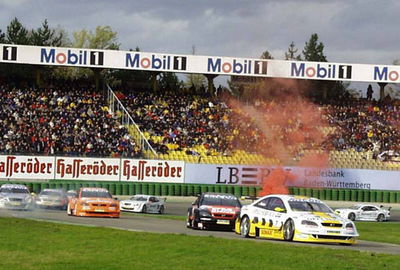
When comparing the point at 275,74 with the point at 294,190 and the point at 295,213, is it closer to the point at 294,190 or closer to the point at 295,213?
the point at 294,190

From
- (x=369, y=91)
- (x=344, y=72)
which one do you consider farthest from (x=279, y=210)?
(x=369, y=91)

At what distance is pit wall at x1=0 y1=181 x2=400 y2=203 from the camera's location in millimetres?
51344

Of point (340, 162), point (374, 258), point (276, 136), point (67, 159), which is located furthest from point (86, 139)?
point (374, 258)

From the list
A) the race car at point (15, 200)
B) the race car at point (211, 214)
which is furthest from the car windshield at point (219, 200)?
the race car at point (15, 200)

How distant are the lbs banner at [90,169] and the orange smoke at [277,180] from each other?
17.6ft

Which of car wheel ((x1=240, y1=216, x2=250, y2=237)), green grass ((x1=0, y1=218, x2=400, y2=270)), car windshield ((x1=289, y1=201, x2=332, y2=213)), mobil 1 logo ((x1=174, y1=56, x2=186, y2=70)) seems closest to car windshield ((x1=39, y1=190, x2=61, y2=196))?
car wheel ((x1=240, y1=216, x2=250, y2=237))

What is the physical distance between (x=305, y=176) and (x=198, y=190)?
23.2ft

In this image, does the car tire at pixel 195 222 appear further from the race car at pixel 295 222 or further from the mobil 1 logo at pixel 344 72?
the mobil 1 logo at pixel 344 72

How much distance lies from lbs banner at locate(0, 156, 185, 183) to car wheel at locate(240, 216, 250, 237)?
31.2 meters

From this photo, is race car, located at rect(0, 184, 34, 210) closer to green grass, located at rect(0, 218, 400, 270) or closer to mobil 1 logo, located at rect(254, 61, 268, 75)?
green grass, located at rect(0, 218, 400, 270)

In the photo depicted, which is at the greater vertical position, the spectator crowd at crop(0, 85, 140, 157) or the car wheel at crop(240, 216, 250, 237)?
the spectator crowd at crop(0, 85, 140, 157)

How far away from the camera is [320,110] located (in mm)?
63656

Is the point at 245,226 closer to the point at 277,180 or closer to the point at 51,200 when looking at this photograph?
the point at 51,200

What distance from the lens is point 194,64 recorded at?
64.8m
